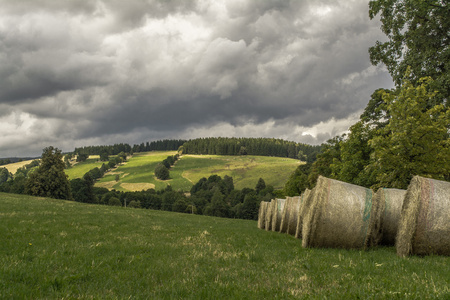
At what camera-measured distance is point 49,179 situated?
65.5 meters

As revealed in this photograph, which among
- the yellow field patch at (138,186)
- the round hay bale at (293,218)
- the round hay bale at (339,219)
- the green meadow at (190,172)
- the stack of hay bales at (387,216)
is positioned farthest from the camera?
the green meadow at (190,172)

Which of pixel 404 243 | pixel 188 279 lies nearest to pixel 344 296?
pixel 188 279

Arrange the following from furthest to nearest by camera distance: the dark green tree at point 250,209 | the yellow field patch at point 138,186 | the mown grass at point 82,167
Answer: the mown grass at point 82,167
the yellow field patch at point 138,186
the dark green tree at point 250,209

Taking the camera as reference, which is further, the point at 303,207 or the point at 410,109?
the point at 410,109

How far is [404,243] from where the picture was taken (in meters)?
9.12

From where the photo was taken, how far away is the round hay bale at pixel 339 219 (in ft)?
32.2

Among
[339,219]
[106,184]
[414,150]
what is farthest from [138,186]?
[339,219]

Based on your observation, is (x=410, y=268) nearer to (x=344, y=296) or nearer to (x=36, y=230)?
(x=344, y=296)

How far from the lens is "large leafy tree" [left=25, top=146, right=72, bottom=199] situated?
2559 inches

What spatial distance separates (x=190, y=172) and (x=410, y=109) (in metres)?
144

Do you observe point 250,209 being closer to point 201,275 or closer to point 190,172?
point 190,172

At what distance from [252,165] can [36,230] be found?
539ft

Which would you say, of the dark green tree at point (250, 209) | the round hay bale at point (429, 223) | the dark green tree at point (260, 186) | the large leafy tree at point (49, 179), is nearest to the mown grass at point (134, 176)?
the dark green tree at point (260, 186)

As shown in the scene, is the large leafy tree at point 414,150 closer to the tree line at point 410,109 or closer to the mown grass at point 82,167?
the tree line at point 410,109
